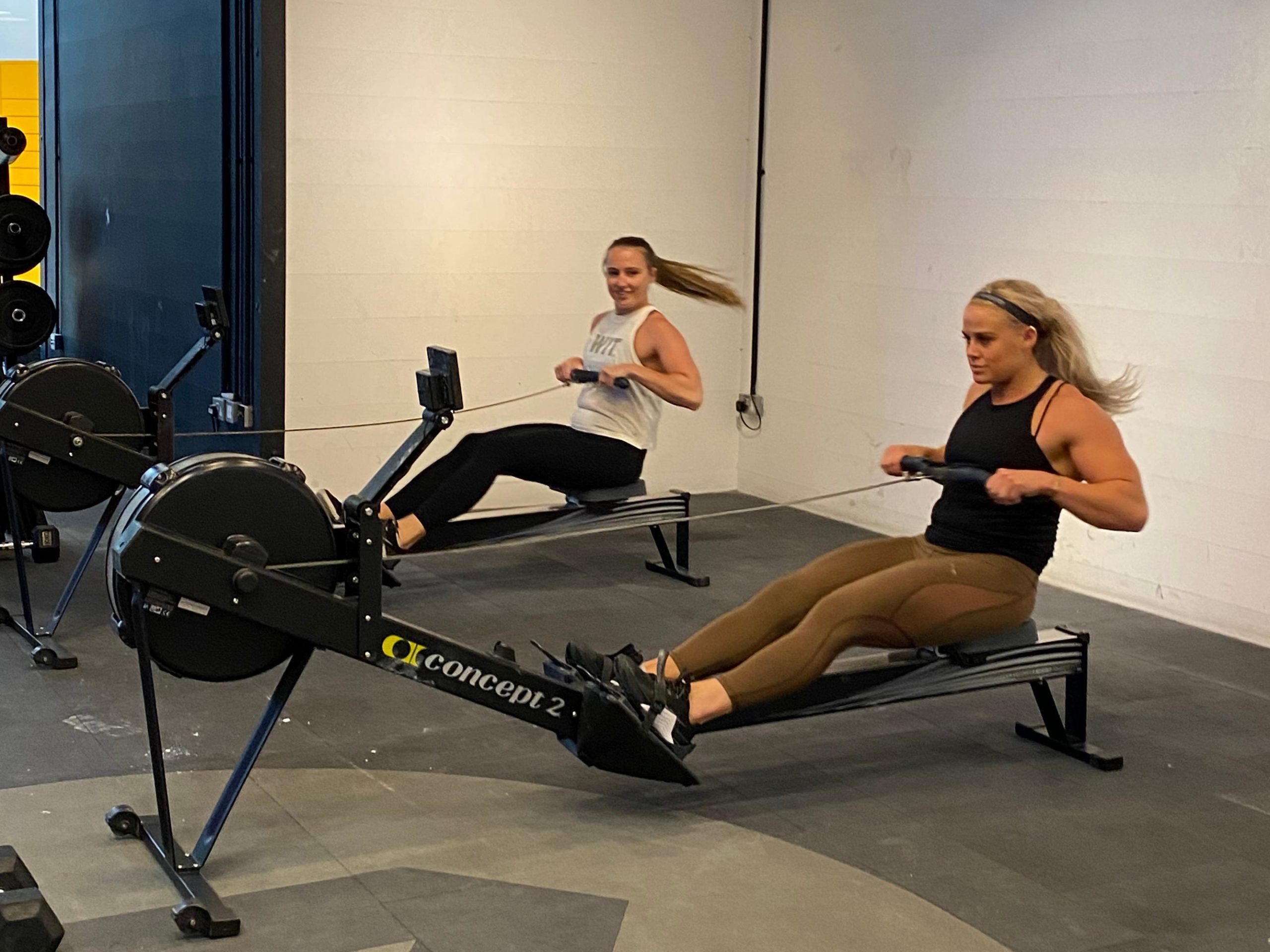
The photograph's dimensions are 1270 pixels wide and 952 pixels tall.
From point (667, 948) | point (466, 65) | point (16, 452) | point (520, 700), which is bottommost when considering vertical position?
point (667, 948)

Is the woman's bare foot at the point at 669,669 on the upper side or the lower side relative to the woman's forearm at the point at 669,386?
lower

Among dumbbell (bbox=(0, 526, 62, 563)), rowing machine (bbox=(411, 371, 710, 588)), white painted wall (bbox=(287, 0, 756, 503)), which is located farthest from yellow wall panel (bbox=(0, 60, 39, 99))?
rowing machine (bbox=(411, 371, 710, 588))

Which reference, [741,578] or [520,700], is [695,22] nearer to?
[741,578]

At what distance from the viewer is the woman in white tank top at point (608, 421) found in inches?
191

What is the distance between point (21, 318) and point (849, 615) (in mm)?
3886

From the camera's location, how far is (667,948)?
8.70 ft

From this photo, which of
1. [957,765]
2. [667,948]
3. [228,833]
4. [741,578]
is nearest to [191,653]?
[228,833]

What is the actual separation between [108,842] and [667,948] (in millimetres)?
1114

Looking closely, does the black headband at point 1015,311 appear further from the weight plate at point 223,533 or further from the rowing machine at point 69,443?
the rowing machine at point 69,443

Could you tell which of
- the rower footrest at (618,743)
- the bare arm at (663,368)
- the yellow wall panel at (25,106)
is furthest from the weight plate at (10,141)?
the rower footrest at (618,743)

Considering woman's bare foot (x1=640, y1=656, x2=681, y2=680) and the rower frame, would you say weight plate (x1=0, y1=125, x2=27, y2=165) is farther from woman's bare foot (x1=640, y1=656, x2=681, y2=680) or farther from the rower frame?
woman's bare foot (x1=640, y1=656, x2=681, y2=680)

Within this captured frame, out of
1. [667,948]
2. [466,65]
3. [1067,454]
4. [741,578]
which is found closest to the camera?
[667,948]

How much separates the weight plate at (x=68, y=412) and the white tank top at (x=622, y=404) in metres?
1.42

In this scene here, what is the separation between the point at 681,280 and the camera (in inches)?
204
